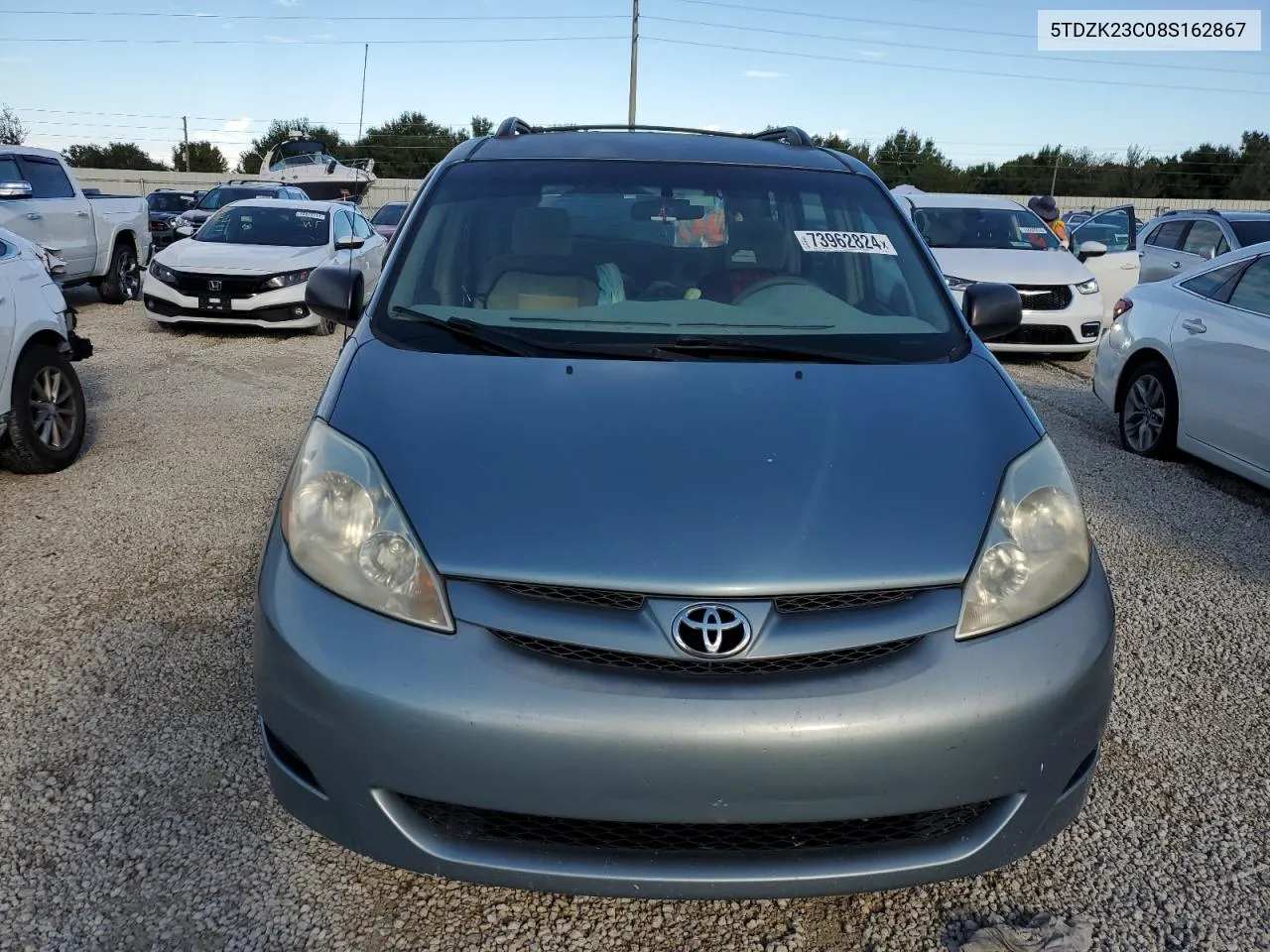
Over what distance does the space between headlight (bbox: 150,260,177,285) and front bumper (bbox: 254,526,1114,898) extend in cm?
984

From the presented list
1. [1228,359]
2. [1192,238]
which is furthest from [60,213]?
[1192,238]

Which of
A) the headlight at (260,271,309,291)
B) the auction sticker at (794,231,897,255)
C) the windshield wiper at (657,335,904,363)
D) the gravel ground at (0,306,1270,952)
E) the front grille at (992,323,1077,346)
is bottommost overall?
the gravel ground at (0,306,1270,952)

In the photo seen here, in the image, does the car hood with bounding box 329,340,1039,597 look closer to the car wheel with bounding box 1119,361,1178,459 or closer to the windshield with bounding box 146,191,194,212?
the car wheel with bounding box 1119,361,1178,459

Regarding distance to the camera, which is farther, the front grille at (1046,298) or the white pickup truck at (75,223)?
the white pickup truck at (75,223)

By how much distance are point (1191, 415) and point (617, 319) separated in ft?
14.8

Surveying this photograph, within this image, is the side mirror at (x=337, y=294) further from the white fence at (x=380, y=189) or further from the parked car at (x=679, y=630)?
the white fence at (x=380, y=189)

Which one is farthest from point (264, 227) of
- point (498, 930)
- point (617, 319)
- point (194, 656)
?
point (498, 930)

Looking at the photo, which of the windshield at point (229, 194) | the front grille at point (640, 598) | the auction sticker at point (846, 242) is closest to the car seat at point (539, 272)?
the auction sticker at point (846, 242)

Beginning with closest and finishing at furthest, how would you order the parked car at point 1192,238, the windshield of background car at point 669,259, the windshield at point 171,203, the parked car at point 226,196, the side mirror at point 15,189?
the windshield of background car at point 669,259 < the side mirror at point 15,189 < the parked car at point 1192,238 < the parked car at point 226,196 < the windshield at point 171,203

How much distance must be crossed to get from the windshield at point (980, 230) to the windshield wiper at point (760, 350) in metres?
8.78

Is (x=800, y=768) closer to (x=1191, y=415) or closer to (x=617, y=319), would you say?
(x=617, y=319)

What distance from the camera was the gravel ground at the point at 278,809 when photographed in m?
2.26

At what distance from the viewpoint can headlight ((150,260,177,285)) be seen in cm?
1063

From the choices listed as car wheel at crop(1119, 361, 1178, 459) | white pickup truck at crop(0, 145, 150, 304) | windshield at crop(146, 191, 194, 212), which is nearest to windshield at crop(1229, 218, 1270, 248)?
car wheel at crop(1119, 361, 1178, 459)
